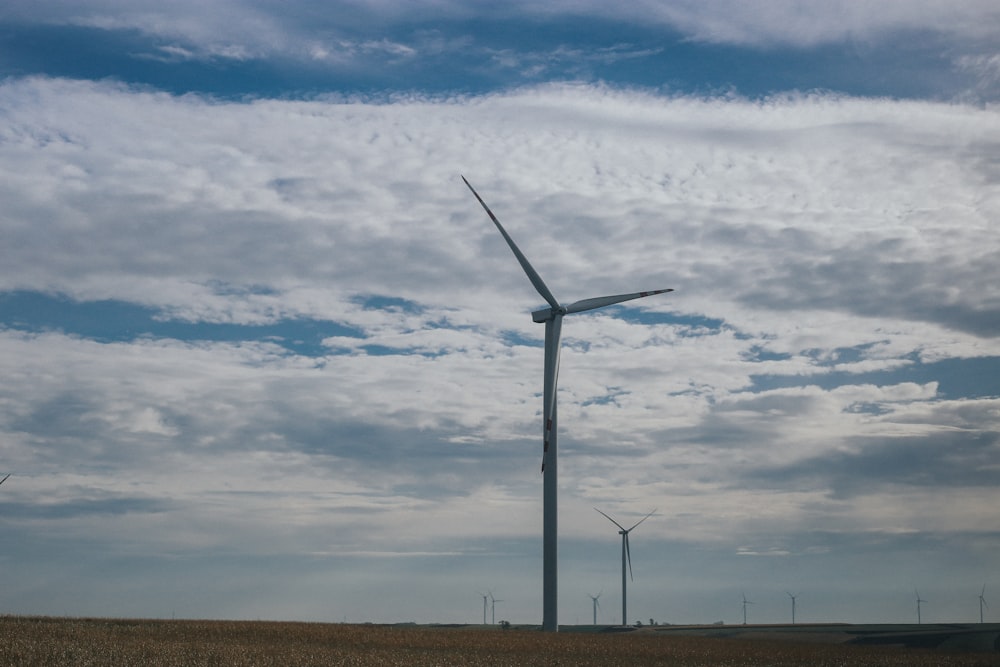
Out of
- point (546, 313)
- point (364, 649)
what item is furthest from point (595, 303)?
point (364, 649)

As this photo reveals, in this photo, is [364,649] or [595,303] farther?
[595,303]

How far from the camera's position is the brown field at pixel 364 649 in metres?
47.9

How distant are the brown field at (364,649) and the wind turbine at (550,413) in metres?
4.09

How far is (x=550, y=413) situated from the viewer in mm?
82062

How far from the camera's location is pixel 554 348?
8512cm

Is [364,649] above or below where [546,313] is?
below

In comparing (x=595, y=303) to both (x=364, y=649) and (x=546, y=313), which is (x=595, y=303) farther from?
(x=364, y=649)

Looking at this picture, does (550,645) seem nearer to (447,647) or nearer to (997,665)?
(447,647)

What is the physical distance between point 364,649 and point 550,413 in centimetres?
2884

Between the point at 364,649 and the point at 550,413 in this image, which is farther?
the point at 550,413

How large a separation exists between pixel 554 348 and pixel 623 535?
65.3 meters

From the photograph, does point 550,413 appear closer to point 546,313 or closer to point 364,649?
point 546,313

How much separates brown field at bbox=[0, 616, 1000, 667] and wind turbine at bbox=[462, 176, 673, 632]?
4089 mm

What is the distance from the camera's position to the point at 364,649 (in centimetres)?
5838
